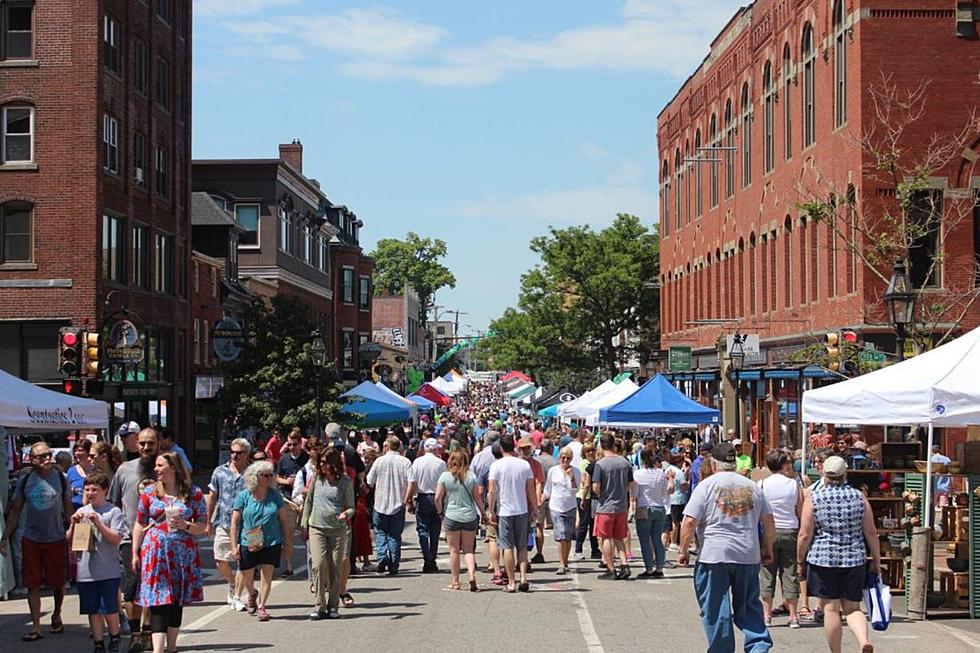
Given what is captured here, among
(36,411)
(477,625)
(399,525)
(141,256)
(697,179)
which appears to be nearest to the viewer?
(477,625)

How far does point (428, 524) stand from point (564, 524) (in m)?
1.89

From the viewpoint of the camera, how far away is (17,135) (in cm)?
3619

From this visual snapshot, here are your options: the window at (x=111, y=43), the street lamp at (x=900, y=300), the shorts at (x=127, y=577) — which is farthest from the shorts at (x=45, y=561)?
the window at (x=111, y=43)

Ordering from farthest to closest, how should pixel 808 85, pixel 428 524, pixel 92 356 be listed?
pixel 808 85 → pixel 92 356 → pixel 428 524

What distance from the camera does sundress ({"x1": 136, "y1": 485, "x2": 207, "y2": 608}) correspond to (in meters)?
11.3

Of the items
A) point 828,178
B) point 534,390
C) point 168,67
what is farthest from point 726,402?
point 534,390

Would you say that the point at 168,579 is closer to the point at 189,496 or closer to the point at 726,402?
the point at 189,496

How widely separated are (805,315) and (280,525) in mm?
26544

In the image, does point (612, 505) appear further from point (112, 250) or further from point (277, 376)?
point (277, 376)

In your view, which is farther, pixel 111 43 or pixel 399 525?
pixel 111 43

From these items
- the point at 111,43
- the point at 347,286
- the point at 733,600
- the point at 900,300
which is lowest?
the point at 733,600

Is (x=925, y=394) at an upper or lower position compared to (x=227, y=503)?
upper

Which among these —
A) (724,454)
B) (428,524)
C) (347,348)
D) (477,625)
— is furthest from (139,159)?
(347,348)

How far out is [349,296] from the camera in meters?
80.4
